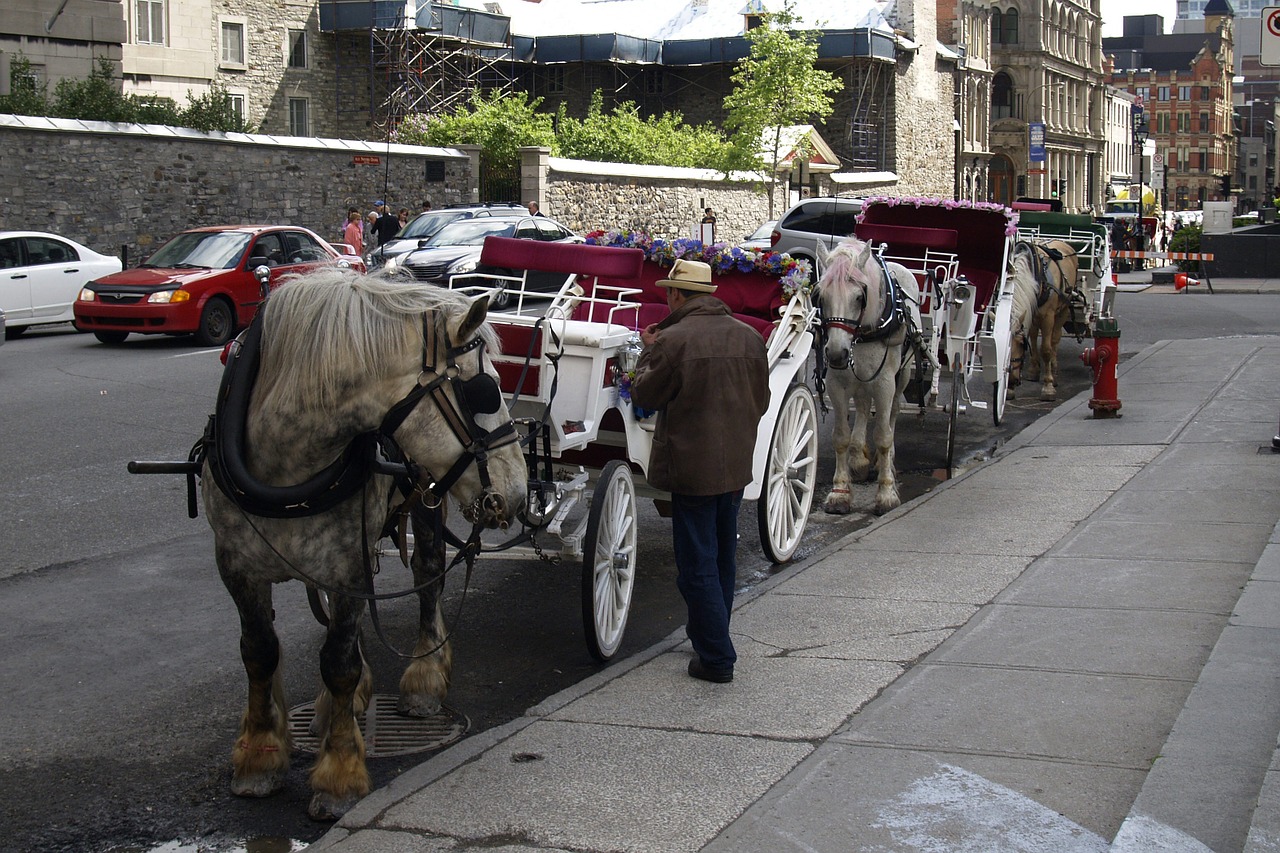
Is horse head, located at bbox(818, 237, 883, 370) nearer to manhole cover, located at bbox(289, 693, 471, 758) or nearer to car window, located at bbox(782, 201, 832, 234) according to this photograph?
manhole cover, located at bbox(289, 693, 471, 758)

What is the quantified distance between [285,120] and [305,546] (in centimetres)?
4965

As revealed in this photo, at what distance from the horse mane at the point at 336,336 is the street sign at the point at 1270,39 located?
26.6 ft

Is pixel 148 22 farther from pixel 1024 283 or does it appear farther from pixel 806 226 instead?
pixel 1024 283

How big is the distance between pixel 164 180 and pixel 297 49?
2227 centimetres

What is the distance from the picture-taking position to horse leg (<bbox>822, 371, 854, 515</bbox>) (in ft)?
34.2

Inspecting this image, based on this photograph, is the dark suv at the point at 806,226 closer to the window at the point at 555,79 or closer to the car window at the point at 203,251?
the car window at the point at 203,251

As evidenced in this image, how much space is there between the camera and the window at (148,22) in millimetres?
44250

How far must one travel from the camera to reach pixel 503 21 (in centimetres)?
5719

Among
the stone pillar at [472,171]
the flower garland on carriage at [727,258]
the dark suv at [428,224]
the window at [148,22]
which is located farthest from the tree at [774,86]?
the flower garland on carriage at [727,258]

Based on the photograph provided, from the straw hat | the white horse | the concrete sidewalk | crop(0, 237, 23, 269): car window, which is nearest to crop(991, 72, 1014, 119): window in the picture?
crop(0, 237, 23, 269): car window

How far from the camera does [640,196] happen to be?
47.0 m

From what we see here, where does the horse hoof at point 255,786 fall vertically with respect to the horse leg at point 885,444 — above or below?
below

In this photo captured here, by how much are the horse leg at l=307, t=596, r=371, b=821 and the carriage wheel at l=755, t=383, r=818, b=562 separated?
3663 mm

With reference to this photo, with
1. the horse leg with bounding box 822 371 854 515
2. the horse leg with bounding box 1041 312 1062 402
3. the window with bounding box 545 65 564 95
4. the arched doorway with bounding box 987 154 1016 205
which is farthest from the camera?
the arched doorway with bounding box 987 154 1016 205
